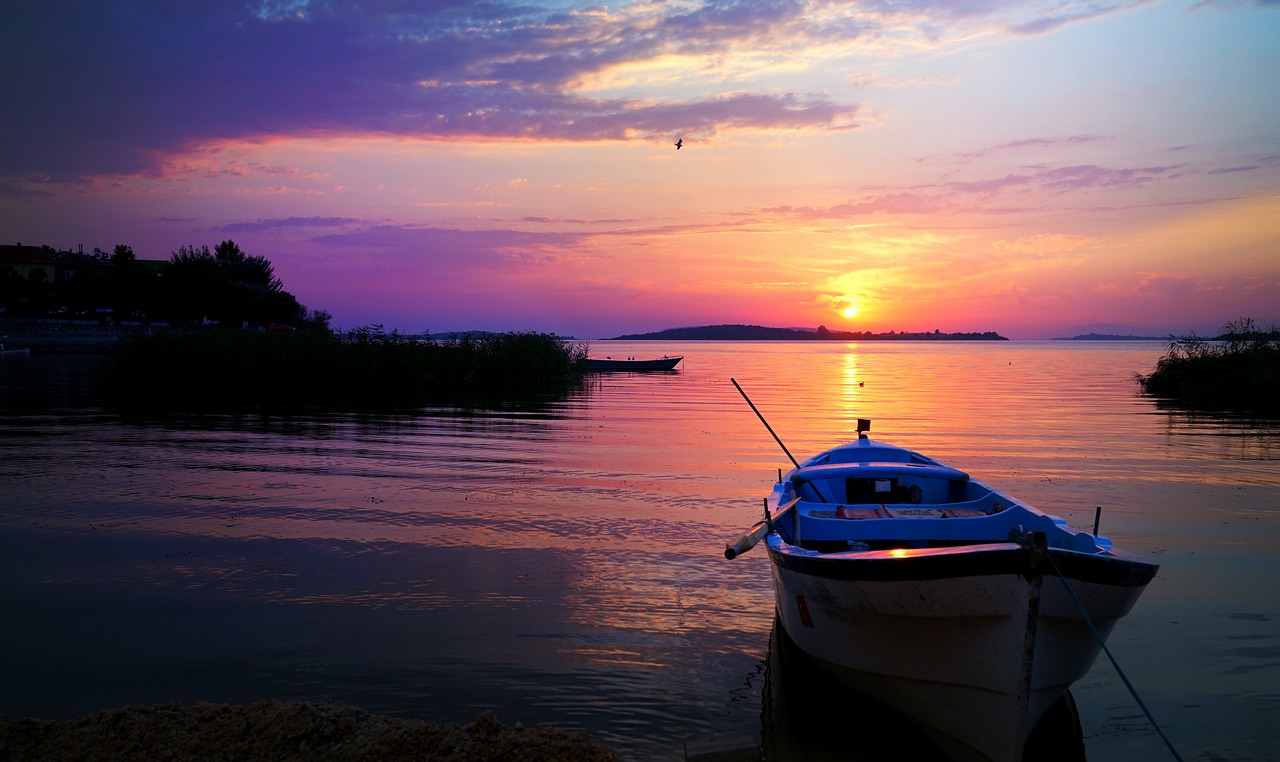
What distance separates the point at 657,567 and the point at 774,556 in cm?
358

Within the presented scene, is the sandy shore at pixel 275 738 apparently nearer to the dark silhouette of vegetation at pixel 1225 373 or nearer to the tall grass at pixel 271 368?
the tall grass at pixel 271 368

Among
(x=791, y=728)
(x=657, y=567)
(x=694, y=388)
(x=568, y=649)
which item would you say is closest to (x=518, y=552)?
(x=657, y=567)

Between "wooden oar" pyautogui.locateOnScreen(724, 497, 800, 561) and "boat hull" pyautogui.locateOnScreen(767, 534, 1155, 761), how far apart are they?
0.59m

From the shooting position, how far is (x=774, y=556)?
6.61 m

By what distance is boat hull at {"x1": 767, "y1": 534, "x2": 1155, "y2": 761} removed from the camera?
4.97 metres

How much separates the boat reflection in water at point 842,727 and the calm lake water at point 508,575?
0.34ft

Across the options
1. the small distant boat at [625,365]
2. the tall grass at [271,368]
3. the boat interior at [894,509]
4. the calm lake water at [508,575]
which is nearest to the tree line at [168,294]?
the small distant boat at [625,365]

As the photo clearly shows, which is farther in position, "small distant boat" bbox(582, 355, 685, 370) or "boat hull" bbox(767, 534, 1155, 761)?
"small distant boat" bbox(582, 355, 685, 370)

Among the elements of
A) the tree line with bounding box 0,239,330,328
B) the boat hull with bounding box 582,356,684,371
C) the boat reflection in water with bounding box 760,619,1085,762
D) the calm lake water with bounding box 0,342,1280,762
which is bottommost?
the boat reflection in water with bounding box 760,619,1085,762

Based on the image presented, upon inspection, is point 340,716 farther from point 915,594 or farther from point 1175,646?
point 1175,646

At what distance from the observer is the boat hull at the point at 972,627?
4973 millimetres

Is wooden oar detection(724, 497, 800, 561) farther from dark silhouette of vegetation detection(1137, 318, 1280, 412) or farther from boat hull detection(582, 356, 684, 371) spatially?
boat hull detection(582, 356, 684, 371)

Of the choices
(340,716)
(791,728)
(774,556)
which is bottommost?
(791,728)

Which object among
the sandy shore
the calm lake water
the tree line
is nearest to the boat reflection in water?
the calm lake water
